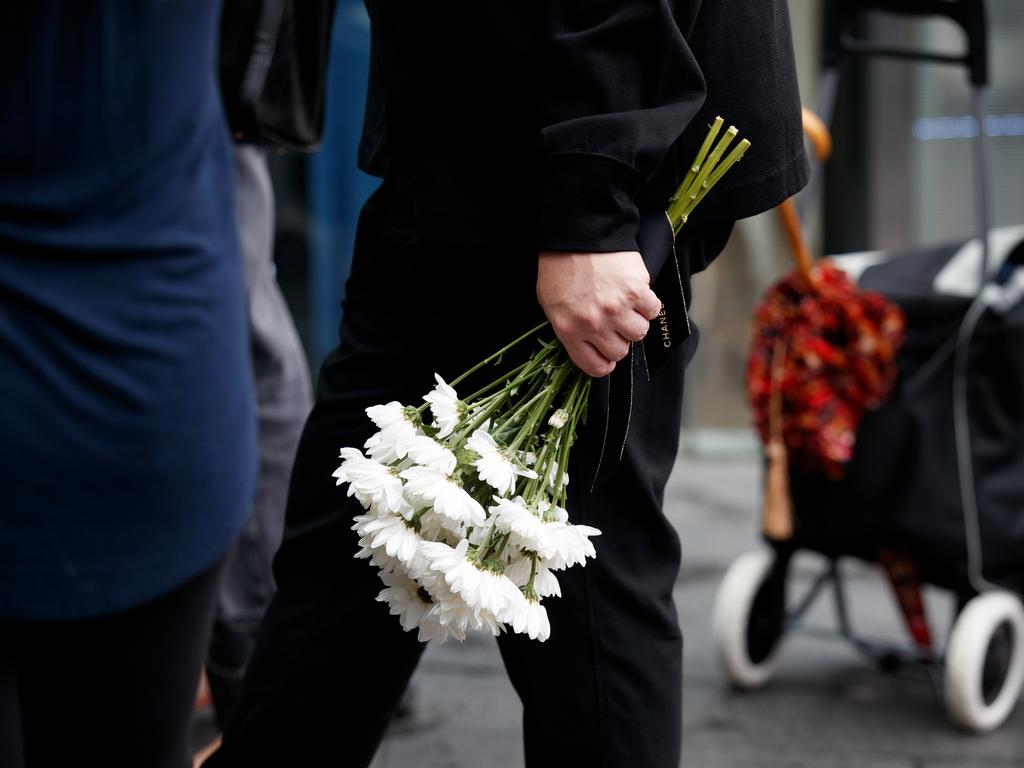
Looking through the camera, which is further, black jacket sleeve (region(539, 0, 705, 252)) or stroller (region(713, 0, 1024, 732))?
stroller (region(713, 0, 1024, 732))

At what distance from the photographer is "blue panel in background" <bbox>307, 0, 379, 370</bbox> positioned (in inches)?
246

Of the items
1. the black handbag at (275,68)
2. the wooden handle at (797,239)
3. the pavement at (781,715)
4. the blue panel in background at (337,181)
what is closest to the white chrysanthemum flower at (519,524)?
the black handbag at (275,68)

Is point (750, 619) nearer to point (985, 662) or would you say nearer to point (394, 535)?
point (985, 662)

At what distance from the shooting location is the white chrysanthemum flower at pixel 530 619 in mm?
1290

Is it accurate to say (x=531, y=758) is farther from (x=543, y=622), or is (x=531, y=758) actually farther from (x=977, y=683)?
(x=977, y=683)

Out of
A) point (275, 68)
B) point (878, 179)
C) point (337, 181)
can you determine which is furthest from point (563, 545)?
point (878, 179)

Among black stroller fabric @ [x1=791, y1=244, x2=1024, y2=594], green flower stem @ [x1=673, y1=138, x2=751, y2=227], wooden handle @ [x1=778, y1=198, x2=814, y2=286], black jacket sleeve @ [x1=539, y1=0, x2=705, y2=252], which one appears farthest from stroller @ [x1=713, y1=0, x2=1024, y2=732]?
black jacket sleeve @ [x1=539, y1=0, x2=705, y2=252]

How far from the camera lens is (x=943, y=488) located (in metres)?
3.07

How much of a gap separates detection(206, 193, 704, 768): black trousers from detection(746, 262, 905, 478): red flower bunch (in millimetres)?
1568

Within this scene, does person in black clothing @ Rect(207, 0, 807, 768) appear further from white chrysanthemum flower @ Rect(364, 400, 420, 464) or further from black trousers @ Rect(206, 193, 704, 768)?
white chrysanthemum flower @ Rect(364, 400, 420, 464)

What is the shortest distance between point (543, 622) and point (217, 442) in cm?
37

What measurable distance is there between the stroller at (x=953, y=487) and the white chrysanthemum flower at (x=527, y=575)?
194 cm

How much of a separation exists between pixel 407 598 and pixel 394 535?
0.44ft

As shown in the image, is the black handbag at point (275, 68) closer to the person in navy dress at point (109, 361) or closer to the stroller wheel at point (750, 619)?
the person in navy dress at point (109, 361)
